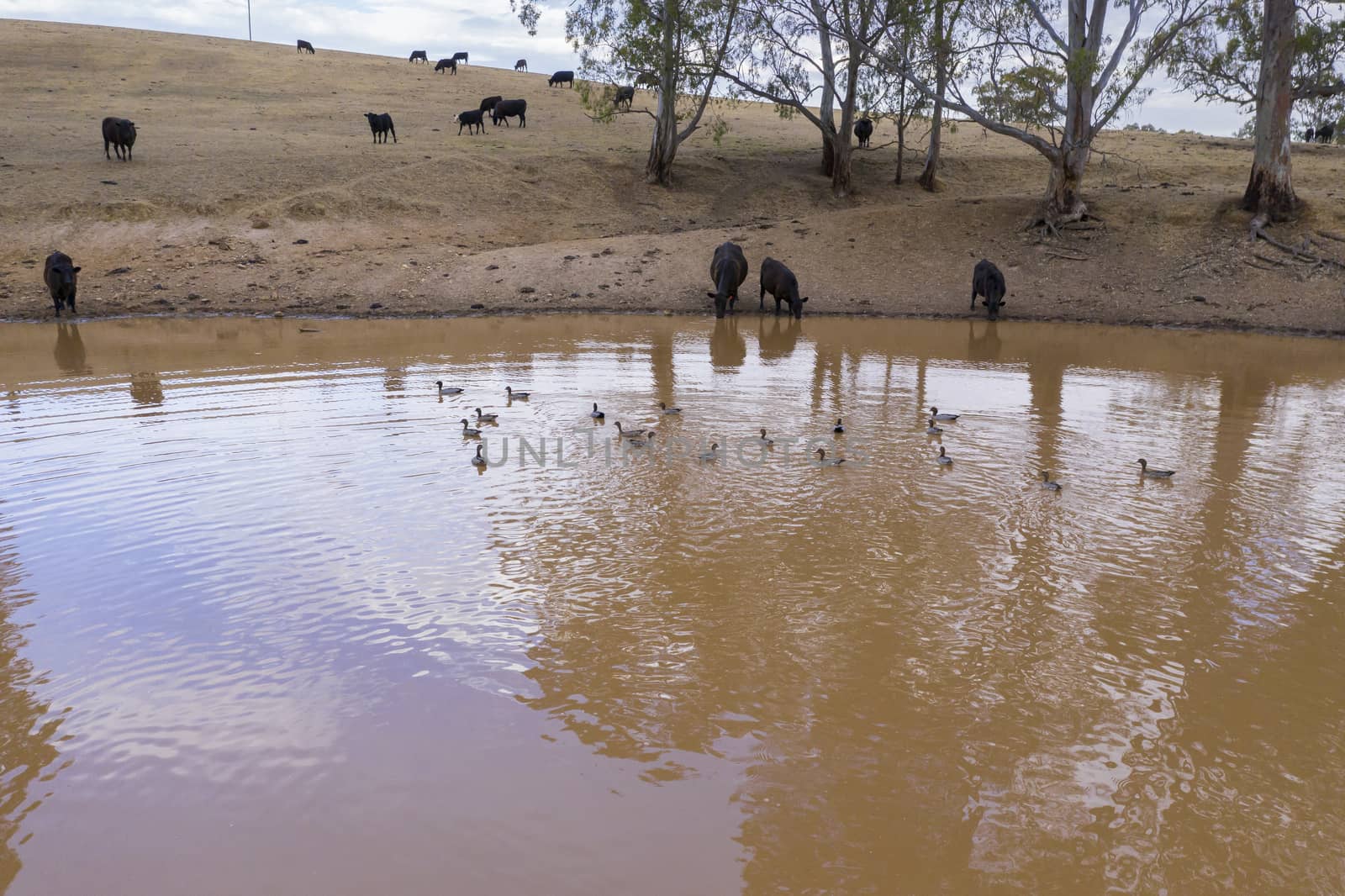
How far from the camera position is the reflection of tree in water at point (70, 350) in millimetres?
15148

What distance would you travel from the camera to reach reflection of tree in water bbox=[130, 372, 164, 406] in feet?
41.5

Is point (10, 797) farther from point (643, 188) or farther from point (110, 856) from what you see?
point (643, 188)

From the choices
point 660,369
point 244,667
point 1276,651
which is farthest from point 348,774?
point 660,369

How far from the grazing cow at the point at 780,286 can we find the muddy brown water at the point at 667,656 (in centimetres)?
1035

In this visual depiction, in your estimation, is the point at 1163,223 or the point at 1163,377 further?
the point at 1163,223

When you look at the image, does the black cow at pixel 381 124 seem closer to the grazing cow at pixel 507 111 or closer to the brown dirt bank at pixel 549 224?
the brown dirt bank at pixel 549 224

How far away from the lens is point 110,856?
4266mm

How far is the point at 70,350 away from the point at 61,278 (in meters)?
4.38

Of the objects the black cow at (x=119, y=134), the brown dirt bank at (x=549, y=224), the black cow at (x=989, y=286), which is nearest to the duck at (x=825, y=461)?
the black cow at (x=989, y=286)

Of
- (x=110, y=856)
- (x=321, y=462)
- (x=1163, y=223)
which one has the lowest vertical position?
(x=110, y=856)

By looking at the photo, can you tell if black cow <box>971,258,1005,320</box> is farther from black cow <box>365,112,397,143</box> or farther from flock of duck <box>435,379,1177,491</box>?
black cow <box>365,112,397,143</box>

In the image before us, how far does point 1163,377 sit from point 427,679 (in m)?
13.0

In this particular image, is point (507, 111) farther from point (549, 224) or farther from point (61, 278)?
point (61, 278)

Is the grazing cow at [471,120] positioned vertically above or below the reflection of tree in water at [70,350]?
above
